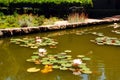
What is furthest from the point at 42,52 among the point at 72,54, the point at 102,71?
the point at 102,71

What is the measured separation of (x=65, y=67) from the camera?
6.69 metres

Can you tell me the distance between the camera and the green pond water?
6266mm

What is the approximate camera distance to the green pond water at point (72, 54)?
6266 mm

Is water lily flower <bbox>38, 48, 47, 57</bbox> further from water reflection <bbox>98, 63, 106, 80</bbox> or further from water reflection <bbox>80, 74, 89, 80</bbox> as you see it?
water reflection <bbox>80, 74, 89, 80</bbox>

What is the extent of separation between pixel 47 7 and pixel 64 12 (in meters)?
1.06

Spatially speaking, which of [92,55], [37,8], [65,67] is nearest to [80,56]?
[92,55]

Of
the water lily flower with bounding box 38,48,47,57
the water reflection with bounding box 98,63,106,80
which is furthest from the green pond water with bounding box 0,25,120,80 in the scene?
the water lily flower with bounding box 38,48,47,57

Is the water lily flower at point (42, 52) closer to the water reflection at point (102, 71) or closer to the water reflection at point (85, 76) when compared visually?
the water reflection at point (102, 71)

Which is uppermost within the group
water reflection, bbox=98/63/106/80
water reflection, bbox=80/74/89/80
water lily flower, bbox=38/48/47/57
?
water lily flower, bbox=38/48/47/57

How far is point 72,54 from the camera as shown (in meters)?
8.21

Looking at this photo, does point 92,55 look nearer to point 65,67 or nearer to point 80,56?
point 80,56

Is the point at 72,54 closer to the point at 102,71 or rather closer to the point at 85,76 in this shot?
the point at 102,71

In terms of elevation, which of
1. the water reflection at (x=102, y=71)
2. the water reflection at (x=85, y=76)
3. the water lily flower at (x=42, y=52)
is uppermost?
the water lily flower at (x=42, y=52)

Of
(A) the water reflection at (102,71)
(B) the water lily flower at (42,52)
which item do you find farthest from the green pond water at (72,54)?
(B) the water lily flower at (42,52)
